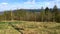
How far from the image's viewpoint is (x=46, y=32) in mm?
3619

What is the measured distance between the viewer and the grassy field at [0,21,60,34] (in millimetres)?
Result: 3641

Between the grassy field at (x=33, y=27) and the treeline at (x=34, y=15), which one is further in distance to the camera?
the treeline at (x=34, y=15)

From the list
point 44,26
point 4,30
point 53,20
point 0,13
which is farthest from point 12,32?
point 53,20

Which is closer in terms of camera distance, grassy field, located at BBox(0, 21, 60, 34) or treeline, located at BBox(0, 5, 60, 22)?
grassy field, located at BBox(0, 21, 60, 34)

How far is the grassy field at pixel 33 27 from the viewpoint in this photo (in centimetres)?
364

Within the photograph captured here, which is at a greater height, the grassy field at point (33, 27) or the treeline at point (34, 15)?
the treeline at point (34, 15)

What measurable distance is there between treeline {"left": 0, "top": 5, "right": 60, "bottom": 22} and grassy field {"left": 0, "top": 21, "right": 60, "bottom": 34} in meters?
0.13

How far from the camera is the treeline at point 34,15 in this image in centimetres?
380

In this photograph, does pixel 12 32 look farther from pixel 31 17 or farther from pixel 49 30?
pixel 49 30

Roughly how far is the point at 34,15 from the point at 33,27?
0.39 meters

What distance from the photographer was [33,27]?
3.76m

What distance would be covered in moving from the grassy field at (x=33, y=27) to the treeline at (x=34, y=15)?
0.42ft

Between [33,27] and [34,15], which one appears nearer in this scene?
[33,27]

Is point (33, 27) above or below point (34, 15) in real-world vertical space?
below
